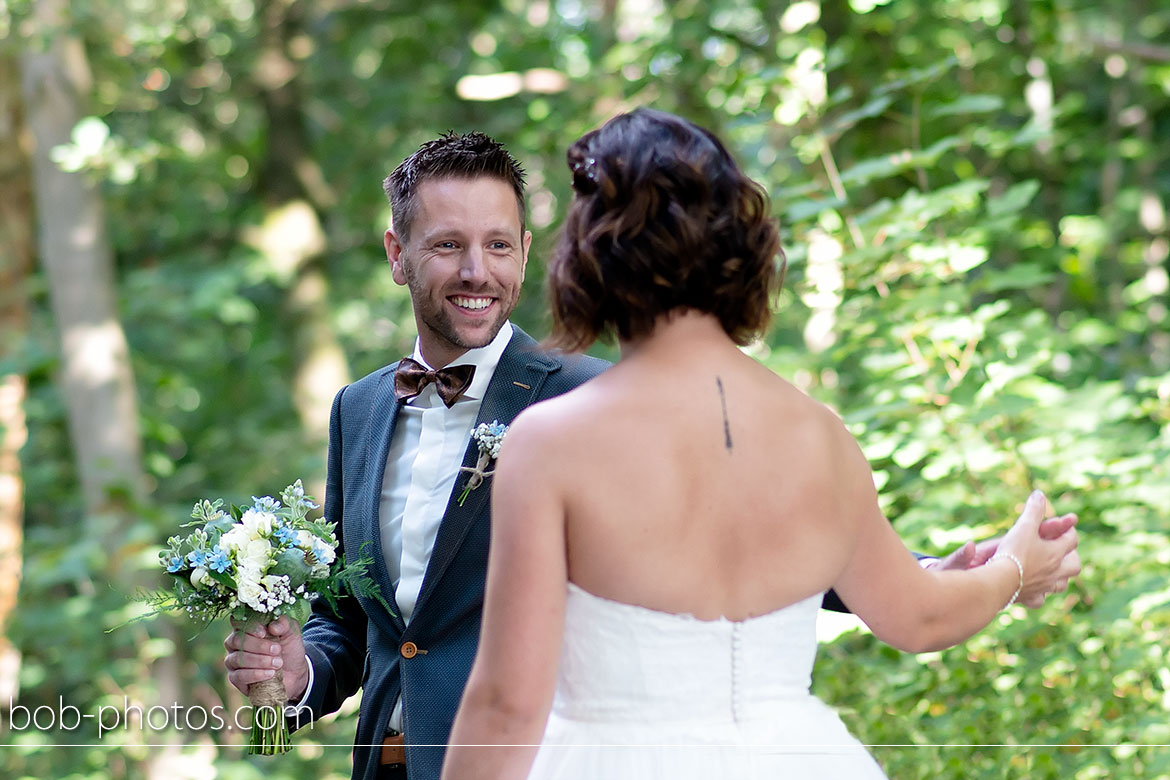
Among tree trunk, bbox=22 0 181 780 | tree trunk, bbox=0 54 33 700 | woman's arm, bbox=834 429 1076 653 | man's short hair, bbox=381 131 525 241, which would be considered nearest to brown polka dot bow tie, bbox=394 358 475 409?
man's short hair, bbox=381 131 525 241

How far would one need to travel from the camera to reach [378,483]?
2.16 meters

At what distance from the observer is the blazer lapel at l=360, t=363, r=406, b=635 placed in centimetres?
209

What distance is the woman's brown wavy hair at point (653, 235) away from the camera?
1460mm

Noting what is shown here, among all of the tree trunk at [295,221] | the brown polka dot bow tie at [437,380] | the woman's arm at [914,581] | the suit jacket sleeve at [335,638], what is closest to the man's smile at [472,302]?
the brown polka dot bow tie at [437,380]

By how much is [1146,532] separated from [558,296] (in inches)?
110

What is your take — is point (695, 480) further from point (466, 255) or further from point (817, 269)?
point (817, 269)

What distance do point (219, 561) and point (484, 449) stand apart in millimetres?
484

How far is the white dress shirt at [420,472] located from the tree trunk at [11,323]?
16.8 feet

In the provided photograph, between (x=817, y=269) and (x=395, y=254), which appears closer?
(x=395, y=254)

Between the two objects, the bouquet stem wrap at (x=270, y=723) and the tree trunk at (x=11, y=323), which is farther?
the tree trunk at (x=11, y=323)

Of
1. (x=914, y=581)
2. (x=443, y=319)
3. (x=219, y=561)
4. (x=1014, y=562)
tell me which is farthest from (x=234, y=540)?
(x=1014, y=562)

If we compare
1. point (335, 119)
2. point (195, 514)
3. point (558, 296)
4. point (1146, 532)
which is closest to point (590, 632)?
point (558, 296)

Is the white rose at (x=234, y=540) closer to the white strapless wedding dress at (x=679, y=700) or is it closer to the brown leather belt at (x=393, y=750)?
the brown leather belt at (x=393, y=750)

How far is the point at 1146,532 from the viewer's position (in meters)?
3.59
